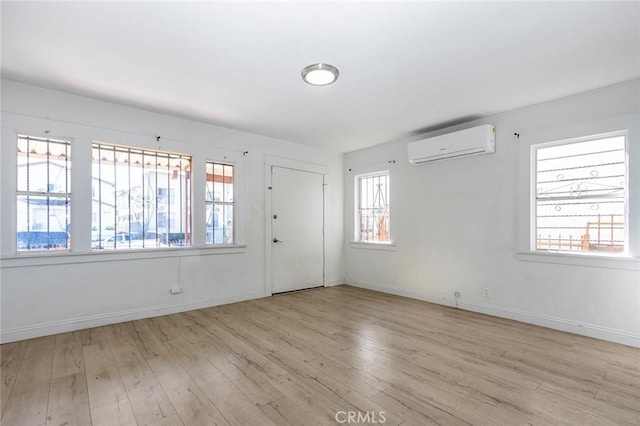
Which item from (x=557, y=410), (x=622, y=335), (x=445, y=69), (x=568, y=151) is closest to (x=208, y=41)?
(x=445, y=69)

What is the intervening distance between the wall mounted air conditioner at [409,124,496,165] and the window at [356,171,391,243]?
0.90 metres

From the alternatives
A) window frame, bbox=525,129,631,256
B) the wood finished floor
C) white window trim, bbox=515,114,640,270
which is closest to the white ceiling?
white window trim, bbox=515,114,640,270

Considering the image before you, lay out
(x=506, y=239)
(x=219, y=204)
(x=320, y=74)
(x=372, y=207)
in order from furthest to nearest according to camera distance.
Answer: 1. (x=372, y=207)
2. (x=219, y=204)
3. (x=506, y=239)
4. (x=320, y=74)

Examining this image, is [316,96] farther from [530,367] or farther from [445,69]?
[530,367]

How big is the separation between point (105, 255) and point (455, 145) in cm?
461

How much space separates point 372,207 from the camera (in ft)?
18.7

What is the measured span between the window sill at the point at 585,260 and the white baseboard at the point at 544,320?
2.07 ft

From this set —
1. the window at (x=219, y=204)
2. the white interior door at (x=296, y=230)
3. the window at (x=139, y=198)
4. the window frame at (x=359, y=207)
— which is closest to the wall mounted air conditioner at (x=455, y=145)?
the window frame at (x=359, y=207)

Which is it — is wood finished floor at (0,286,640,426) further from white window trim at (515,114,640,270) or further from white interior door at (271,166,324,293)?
white interior door at (271,166,324,293)

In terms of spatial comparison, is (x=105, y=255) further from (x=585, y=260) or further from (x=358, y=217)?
(x=585, y=260)

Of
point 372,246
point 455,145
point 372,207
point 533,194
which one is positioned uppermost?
point 455,145

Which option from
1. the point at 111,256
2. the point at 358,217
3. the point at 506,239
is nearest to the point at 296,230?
the point at 358,217

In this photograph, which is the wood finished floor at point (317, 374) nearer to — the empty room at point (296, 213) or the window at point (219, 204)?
the empty room at point (296, 213)

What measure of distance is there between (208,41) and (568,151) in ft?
12.8
